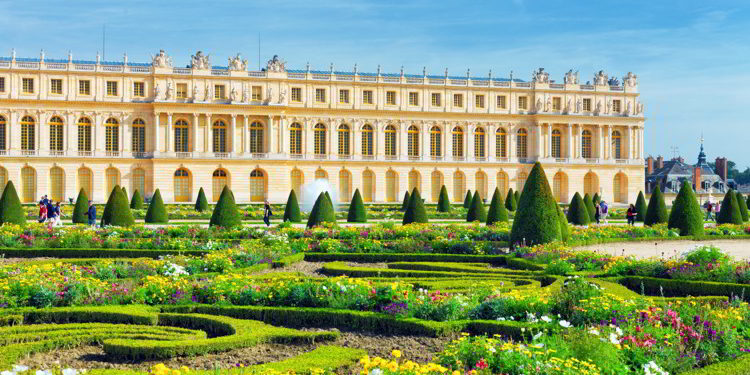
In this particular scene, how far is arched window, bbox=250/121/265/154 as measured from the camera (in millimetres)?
51812

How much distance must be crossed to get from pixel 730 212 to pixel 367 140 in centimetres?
2939

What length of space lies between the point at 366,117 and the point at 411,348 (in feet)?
149

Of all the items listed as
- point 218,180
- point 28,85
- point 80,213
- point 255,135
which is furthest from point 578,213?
point 28,85

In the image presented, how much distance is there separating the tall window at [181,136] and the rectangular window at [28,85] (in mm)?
8860

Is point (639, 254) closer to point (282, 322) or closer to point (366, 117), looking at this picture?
point (282, 322)

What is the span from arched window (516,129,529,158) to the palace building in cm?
10

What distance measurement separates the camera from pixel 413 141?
179 feet

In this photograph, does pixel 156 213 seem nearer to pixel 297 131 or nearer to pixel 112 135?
pixel 112 135

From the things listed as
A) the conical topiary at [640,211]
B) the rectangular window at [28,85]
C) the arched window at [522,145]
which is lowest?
the conical topiary at [640,211]

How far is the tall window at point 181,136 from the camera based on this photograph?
5047 centimetres

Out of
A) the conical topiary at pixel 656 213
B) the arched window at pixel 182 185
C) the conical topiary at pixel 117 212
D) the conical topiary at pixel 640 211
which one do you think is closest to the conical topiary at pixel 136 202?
the conical topiary at pixel 117 212

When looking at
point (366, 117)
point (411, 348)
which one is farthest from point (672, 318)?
point (366, 117)

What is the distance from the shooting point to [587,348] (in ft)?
22.1

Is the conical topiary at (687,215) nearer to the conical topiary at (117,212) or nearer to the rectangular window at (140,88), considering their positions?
the conical topiary at (117,212)
